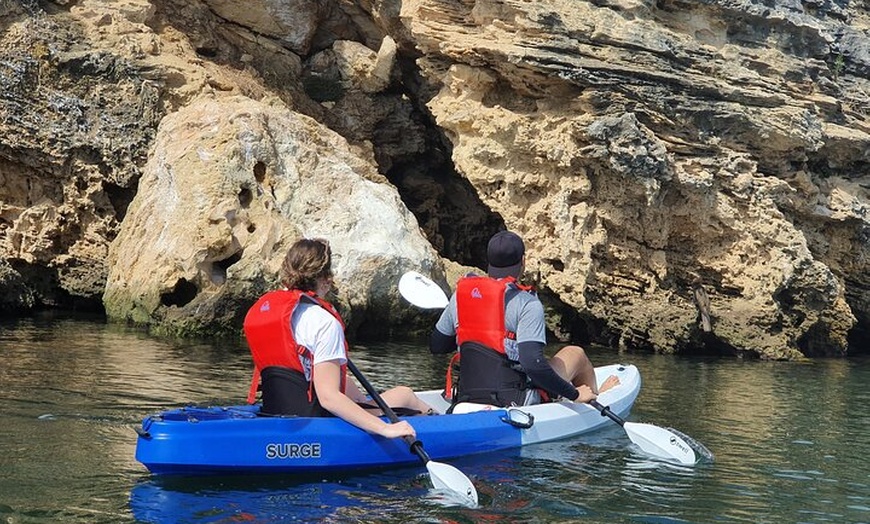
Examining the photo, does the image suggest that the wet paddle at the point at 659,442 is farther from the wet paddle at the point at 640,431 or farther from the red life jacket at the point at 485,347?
the red life jacket at the point at 485,347

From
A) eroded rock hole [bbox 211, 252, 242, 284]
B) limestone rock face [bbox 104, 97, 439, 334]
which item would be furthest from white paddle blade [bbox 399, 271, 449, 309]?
eroded rock hole [bbox 211, 252, 242, 284]

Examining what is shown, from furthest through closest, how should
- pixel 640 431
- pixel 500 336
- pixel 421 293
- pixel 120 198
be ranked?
1. pixel 120 198
2. pixel 421 293
3. pixel 640 431
4. pixel 500 336

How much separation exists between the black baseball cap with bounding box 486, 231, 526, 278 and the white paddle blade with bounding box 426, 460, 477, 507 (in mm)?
1377

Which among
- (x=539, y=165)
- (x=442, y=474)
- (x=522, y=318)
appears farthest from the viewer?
(x=539, y=165)

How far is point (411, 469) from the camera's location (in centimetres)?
606

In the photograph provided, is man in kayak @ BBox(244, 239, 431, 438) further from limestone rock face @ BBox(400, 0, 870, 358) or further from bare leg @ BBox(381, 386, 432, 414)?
limestone rock face @ BBox(400, 0, 870, 358)

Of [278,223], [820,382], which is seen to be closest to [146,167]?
[278,223]

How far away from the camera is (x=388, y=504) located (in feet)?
17.4

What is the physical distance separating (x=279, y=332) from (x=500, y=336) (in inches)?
64.4

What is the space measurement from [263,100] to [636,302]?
5886mm

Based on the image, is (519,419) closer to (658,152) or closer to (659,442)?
(659,442)

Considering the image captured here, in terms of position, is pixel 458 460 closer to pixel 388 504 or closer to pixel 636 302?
pixel 388 504

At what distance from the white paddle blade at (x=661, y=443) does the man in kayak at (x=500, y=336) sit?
1.42 feet

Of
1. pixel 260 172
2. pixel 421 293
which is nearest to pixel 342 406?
pixel 421 293
